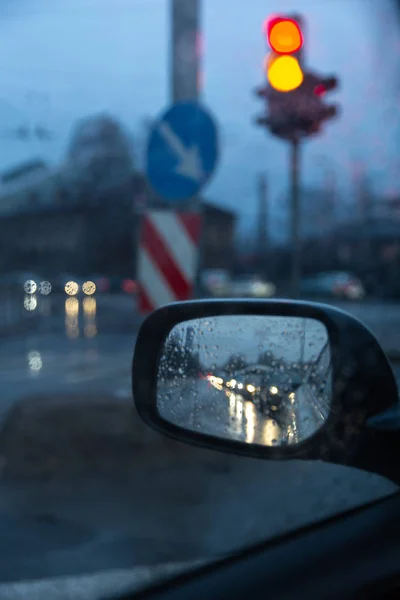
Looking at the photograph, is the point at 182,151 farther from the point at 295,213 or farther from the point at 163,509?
the point at 163,509

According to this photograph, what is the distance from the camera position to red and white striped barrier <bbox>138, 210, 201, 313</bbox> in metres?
5.89

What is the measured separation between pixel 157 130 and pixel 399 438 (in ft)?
15.0

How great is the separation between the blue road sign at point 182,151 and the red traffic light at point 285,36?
2.70 ft

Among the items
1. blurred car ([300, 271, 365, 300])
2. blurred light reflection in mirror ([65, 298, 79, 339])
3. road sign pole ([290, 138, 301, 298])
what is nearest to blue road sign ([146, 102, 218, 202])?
road sign pole ([290, 138, 301, 298])

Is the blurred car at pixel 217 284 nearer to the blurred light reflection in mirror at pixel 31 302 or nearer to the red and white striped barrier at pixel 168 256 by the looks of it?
the blurred light reflection in mirror at pixel 31 302

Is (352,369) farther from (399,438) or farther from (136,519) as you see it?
(136,519)

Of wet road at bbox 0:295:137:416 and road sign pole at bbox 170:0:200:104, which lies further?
wet road at bbox 0:295:137:416

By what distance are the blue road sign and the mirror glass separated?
13.0 ft

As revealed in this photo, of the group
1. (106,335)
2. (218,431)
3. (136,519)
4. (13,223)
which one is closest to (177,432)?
(218,431)

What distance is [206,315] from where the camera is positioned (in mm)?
1894

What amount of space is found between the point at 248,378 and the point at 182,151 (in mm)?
4177

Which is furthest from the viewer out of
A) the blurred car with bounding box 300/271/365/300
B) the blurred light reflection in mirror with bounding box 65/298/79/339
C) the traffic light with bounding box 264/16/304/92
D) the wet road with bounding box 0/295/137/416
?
the blurred car with bounding box 300/271/365/300

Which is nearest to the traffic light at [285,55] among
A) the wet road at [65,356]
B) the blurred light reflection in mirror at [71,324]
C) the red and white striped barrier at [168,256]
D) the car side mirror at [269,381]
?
the red and white striped barrier at [168,256]

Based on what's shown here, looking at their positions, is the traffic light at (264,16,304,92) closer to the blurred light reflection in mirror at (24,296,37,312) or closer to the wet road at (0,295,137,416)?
the wet road at (0,295,137,416)
